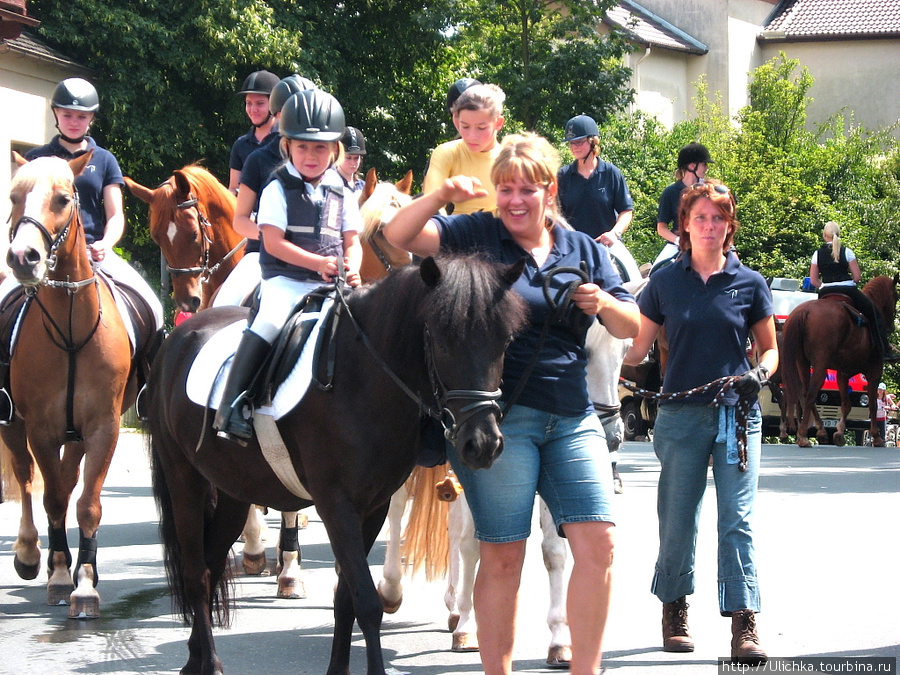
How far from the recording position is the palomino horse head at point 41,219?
6.98 metres

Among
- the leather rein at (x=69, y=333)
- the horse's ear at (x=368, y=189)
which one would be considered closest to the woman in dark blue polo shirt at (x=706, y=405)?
the horse's ear at (x=368, y=189)

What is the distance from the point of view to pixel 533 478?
4707 mm

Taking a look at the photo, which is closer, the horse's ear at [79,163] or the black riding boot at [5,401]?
the horse's ear at [79,163]

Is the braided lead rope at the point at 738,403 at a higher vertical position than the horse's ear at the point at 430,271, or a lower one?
lower

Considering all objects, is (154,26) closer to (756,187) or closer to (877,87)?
(756,187)

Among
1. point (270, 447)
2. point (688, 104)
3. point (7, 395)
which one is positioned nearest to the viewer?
point (270, 447)

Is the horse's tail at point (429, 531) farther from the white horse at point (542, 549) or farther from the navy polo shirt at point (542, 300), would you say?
the navy polo shirt at point (542, 300)

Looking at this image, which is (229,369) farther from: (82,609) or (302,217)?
(82,609)

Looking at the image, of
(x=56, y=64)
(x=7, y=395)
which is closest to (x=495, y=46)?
(x=56, y=64)

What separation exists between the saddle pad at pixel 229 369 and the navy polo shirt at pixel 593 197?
2981 millimetres

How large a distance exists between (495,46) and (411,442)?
81.1ft

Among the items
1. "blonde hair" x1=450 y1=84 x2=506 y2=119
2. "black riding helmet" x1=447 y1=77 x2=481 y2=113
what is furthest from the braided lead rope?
"black riding helmet" x1=447 y1=77 x2=481 y2=113

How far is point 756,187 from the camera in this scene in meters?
38.1

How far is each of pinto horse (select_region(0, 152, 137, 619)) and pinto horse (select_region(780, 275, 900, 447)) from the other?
13411mm
